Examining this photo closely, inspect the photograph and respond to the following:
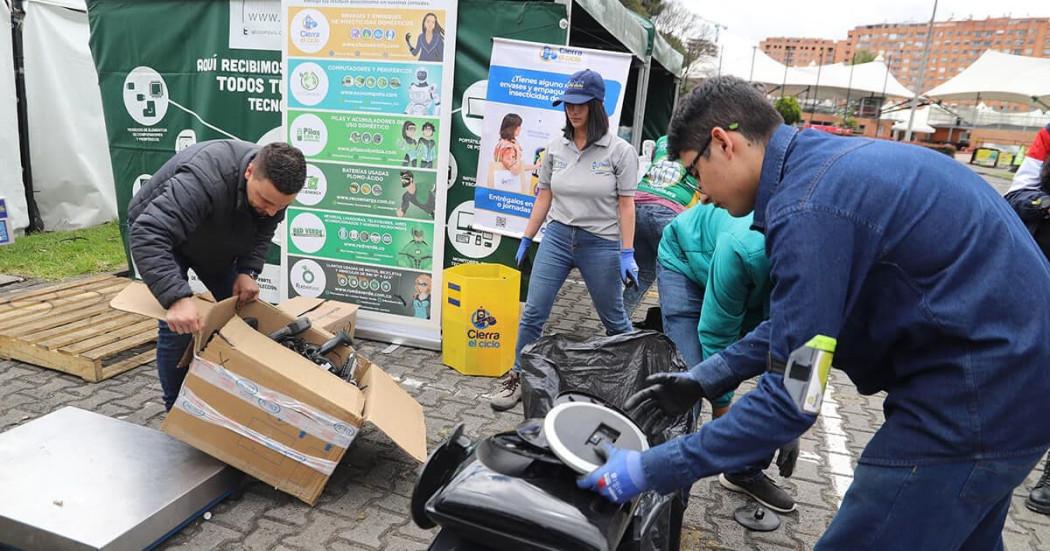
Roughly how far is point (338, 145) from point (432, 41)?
3.17 feet

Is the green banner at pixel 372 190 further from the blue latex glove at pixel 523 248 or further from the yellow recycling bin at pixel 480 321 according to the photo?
the blue latex glove at pixel 523 248

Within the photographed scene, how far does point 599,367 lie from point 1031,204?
7.70ft

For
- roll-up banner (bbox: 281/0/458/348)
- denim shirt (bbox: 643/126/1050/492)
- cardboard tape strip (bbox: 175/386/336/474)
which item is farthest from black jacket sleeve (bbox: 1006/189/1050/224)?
cardboard tape strip (bbox: 175/386/336/474)

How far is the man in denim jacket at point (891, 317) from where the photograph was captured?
1.21 m

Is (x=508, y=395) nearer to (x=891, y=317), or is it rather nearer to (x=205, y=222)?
(x=205, y=222)

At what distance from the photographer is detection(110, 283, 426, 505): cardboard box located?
8.25ft

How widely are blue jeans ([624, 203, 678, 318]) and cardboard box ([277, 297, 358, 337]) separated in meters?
1.89

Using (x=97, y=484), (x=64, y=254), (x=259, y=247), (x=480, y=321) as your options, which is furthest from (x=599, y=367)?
(x=64, y=254)

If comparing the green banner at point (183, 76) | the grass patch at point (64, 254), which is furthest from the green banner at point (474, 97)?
the grass patch at point (64, 254)

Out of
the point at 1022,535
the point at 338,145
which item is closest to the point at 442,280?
the point at 338,145

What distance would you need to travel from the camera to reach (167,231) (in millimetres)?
2539

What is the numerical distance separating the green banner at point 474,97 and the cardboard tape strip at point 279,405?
2.10 m

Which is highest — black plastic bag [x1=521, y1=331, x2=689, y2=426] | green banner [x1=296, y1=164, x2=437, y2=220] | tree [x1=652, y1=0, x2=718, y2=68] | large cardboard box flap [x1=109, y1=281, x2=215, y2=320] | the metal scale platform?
tree [x1=652, y1=0, x2=718, y2=68]

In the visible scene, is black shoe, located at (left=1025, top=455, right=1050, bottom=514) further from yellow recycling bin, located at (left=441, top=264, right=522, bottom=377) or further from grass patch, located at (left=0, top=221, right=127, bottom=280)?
grass patch, located at (left=0, top=221, right=127, bottom=280)
